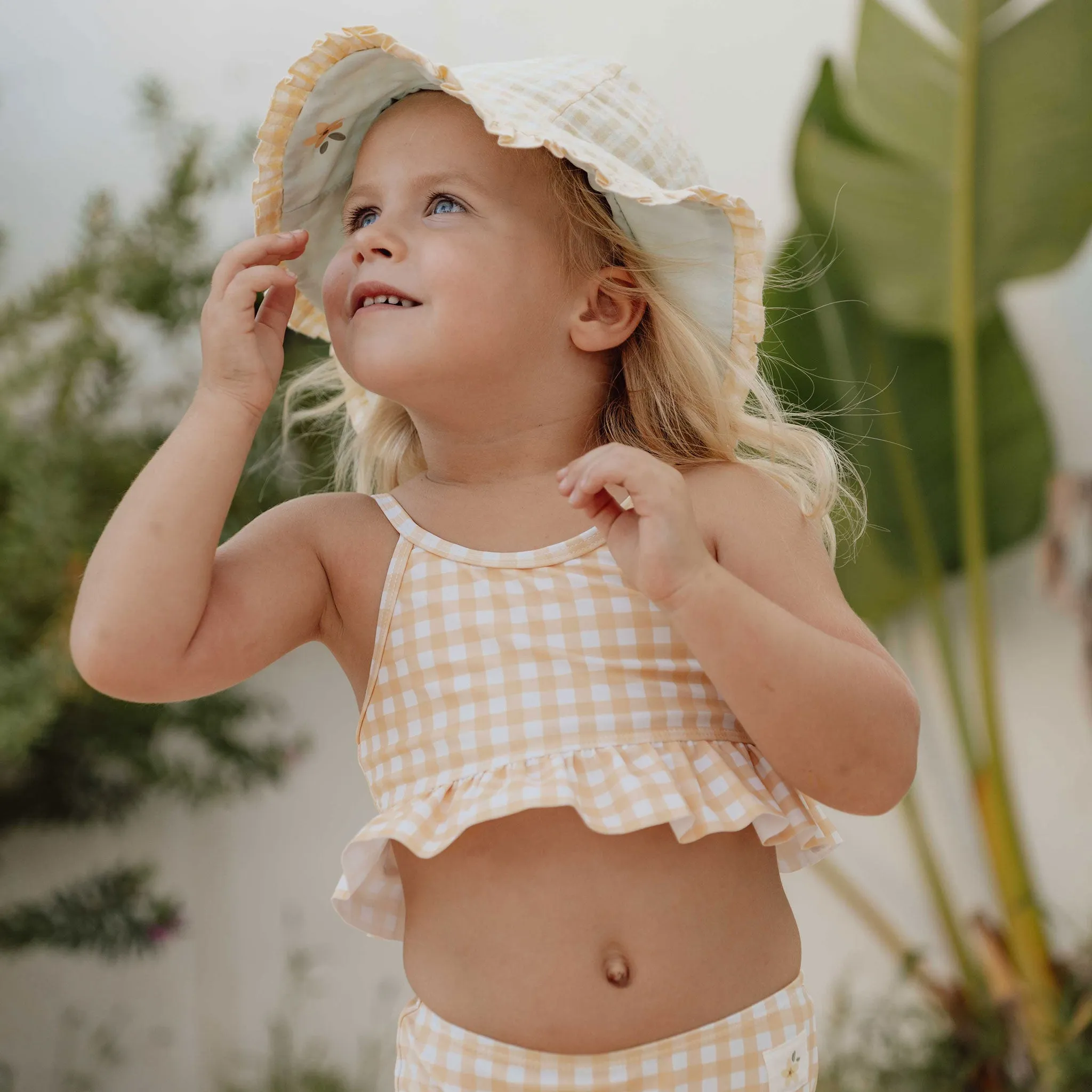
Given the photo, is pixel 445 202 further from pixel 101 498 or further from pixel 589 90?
pixel 101 498

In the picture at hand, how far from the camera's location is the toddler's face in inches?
29.0

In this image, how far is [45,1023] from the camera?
6.31 feet

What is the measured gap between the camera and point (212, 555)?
694 millimetres

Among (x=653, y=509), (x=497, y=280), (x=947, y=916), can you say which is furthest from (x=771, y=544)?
(x=947, y=916)

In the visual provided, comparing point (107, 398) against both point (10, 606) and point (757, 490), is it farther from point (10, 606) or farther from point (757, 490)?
point (757, 490)

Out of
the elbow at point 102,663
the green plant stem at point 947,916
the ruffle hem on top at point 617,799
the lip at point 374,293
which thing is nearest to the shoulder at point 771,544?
the ruffle hem on top at point 617,799

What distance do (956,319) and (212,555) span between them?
131cm

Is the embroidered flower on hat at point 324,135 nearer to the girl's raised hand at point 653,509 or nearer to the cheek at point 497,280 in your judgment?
the cheek at point 497,280

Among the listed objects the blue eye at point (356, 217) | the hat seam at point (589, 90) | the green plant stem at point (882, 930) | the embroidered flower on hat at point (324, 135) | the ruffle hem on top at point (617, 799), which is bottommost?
the green plant stem at point (882, 930)

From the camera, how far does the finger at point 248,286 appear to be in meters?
0.76

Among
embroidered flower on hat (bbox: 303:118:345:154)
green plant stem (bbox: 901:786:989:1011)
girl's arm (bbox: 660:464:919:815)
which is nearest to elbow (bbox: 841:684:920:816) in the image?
girl's arm (bbox: 660:464:919:815)

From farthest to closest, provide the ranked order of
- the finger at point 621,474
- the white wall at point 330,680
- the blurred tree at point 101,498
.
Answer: the white wall at point 330,680
the blurred tree at point 101,498
the finger at point 621,474

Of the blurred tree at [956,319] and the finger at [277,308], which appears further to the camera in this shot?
the blurred tree at [956,319]

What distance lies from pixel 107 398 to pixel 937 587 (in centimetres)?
120
